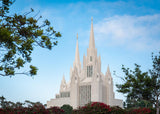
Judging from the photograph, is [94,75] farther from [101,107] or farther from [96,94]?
[101,107]

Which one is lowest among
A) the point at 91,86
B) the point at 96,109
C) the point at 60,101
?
the point at 60,101

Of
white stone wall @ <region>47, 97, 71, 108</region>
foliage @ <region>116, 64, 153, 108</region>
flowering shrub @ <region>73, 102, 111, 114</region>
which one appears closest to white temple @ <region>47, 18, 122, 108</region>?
white stone wall @ <region>47, 97, 71, 108</region>

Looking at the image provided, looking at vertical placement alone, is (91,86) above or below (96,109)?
above

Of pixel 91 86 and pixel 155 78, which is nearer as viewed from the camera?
pixel 155 78

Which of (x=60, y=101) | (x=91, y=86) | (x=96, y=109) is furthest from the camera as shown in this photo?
(x=60, y=101)

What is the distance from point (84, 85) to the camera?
2726 inches

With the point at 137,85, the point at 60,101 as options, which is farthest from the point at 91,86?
the point at 137,85

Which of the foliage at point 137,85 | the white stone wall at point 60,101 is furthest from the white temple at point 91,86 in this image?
the foliage at point 137,85

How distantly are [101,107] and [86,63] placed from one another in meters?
56.7

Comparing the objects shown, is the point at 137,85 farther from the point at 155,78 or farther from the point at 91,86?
the point at 91,86

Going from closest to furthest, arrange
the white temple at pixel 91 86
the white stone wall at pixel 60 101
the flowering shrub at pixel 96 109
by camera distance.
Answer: the flowering shrub at pixel 96 109 → the white temple at pixel 91 86 → the white stone wall at pixel 60 101

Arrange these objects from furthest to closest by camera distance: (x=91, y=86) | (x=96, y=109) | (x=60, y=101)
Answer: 1. (x=60, y=101)
2. (x=91, y=86)
3. (x=96, y=109)

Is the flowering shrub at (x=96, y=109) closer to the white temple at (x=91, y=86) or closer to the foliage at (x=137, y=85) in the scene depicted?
the foliage at (x=137, y=85)

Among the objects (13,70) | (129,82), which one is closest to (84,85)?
(129,82)
